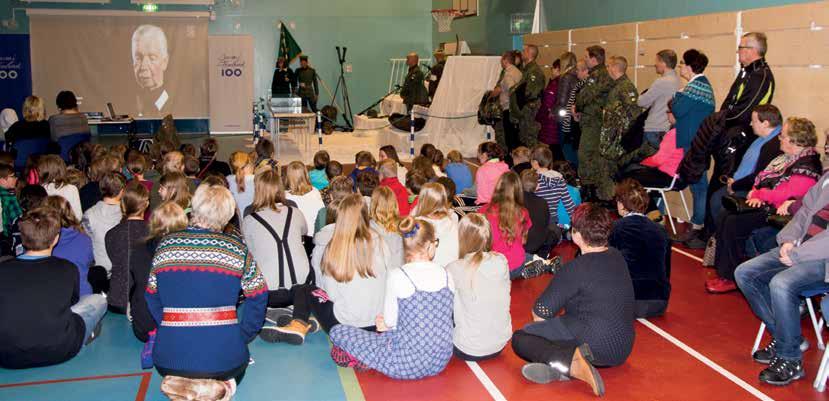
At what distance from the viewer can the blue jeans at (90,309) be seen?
4.57 metres

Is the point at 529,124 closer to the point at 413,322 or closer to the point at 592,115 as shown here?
the point at 592,115

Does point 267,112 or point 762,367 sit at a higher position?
point 267,112

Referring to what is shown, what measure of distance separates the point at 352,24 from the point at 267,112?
9.29 feet

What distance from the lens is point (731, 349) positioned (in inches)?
183

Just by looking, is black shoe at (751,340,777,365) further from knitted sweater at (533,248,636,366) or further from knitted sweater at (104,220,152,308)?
knitted sweater at (104,220,152,308)

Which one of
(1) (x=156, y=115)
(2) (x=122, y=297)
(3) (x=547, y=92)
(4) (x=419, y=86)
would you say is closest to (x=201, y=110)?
(1) (x=156, y=115)

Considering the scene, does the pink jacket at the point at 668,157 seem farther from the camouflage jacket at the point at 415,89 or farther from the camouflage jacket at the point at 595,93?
the camouflage jacket at the point at 415,89

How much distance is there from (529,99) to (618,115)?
7.42 ft

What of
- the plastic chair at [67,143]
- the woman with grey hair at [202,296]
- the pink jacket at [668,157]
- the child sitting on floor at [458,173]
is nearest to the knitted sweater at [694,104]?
the pink jacket at [668,157]

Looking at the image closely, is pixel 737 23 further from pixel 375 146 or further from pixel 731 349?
pixel 375 146

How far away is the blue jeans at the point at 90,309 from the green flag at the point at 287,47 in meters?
12.9

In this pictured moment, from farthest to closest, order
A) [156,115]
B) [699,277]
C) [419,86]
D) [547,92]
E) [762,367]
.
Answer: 1. [156,115]
2. [419,86]
3. [547,92]
4. [699,277]
5. [762,367]

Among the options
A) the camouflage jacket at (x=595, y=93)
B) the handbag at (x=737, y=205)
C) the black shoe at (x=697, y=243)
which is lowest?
the black shoe at (x=697, y=243)

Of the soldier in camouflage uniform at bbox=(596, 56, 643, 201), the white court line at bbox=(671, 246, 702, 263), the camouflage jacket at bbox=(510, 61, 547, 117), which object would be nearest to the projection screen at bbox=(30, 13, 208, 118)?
→ the camouflage jacket at bbox=(510, 61, 547, 117)
